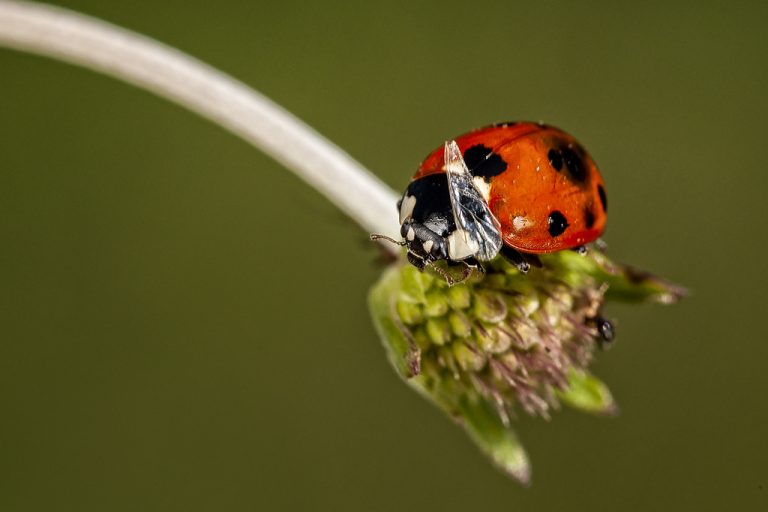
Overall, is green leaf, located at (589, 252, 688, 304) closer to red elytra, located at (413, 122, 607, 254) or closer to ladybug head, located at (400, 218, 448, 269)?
red elytra, located at (413, 122, 607, 254)

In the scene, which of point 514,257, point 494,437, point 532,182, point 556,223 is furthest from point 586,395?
point 532,182

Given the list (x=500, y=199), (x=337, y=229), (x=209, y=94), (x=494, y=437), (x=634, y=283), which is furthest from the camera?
(x=337, y=229)

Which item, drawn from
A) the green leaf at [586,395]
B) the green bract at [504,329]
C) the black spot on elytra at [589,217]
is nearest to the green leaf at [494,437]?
the green bract at [504,329]

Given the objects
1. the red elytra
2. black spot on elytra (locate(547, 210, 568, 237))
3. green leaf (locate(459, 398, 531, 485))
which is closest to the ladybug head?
the red elytra

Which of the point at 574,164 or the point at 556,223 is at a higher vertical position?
the point at 574,164

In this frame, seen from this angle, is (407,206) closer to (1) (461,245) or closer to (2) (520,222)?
(1) (461,245)

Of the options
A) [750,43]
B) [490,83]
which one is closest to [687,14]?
[750,43]
